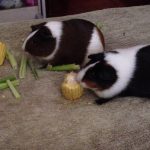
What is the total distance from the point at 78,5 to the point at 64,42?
1.58 m

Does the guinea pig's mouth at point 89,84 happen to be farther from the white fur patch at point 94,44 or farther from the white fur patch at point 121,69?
the white fur patch at point 94,44

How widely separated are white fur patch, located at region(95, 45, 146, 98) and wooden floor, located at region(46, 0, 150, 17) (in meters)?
1.61

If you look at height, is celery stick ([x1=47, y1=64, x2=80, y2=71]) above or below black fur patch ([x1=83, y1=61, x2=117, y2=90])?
below

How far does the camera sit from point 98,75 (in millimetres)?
1358

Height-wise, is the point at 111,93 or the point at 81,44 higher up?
the point at 81,44

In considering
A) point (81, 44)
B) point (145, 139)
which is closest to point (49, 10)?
point (81, 44)

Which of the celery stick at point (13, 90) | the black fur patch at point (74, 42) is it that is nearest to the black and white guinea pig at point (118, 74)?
the black fur patch at point (74, 42)

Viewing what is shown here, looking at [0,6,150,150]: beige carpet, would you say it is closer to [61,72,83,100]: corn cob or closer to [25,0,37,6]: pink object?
[61,72,83,100]: corn cob

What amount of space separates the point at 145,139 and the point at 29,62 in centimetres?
65

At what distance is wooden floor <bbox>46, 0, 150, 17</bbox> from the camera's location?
117 inches

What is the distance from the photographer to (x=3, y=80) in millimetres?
1556

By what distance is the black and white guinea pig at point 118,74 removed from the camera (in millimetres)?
1376

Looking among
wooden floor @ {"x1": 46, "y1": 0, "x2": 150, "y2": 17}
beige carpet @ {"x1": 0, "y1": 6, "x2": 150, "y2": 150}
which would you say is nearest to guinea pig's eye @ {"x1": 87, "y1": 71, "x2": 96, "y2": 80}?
beige carpet @ {"x1": 0, "y1": 6, "x2": 150, "y2": 150}

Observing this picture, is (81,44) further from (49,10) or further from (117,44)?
(49,10)
